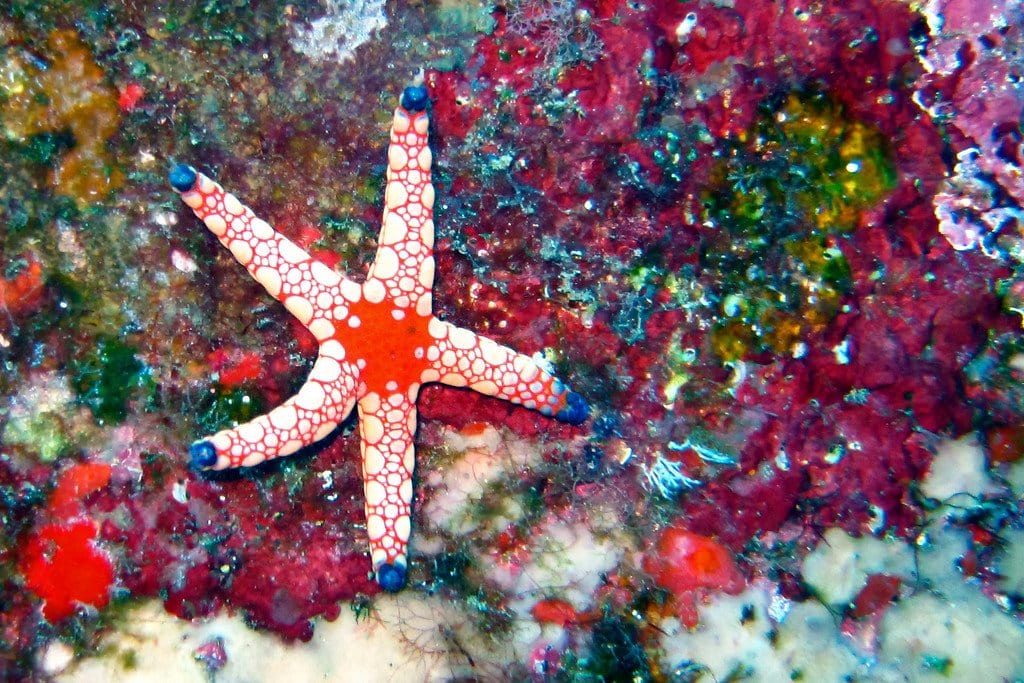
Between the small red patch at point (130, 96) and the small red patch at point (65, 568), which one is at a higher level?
the small red patch at point (130, 96)

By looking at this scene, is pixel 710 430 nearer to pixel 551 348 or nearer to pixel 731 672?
pixel 551 348

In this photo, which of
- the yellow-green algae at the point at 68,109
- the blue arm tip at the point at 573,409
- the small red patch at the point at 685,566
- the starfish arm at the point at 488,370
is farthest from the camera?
the small red patch at the point at 685,566

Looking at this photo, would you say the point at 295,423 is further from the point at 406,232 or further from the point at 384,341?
the point at 406,232

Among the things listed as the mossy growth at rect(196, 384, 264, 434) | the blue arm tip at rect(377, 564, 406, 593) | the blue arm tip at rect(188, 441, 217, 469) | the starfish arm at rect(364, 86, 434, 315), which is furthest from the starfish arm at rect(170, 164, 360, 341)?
the blue arm tip at rect(377, 564, 406, 593)

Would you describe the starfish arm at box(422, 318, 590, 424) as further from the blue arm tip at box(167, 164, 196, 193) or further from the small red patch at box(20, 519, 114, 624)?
the small red patch at box(20, 519, 114, 624)

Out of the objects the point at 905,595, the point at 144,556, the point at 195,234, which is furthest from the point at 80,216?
the point at 905,595

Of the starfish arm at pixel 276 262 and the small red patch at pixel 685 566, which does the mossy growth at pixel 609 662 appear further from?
the starfish arm at pixel 276 262

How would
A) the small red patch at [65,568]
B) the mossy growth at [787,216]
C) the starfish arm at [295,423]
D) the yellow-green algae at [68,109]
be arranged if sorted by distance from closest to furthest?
the starfish arm at [295,423]
the yellow-green algae at [68,109]
the small red patch at [65,568]
the mossy growth at [787,216]

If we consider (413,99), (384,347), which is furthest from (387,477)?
(413,99)

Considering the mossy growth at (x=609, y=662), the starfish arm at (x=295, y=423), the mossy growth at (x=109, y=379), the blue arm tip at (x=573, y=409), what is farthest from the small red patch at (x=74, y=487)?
the mossy growth at (x=609, y=662)
